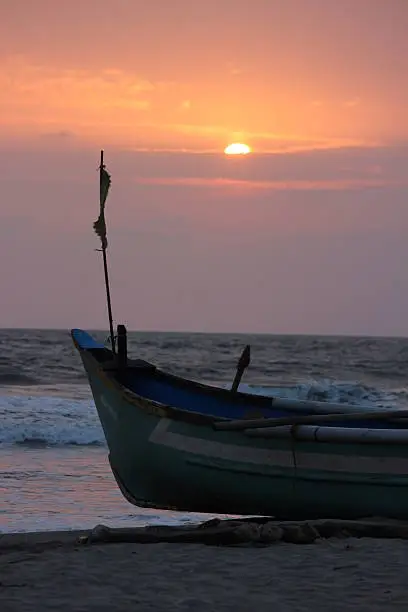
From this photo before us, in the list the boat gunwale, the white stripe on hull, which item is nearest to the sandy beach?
the white stripe on hull

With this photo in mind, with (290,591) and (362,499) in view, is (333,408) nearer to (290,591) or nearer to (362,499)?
(362,499)

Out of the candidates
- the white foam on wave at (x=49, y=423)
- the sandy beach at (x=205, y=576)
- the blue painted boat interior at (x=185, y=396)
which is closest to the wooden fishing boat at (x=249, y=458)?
the blue painted boat interior at (x=185, y=396)

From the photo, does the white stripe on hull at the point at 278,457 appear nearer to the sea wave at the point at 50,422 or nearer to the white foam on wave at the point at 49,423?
the sea wave at the point at 50,422

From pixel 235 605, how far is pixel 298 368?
1875 inches

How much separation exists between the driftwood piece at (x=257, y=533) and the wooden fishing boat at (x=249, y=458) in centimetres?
53

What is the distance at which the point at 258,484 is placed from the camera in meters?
9.61

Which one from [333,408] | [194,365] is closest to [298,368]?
[194,365]

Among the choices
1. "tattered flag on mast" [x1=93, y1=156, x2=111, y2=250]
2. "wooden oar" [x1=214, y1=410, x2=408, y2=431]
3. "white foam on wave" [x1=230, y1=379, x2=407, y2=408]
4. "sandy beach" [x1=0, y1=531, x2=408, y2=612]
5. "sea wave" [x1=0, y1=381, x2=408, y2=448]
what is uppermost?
"tattered flag on mast" [x1=93, y1=156, x2=111, y2=250]

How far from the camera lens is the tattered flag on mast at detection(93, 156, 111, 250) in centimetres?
1104

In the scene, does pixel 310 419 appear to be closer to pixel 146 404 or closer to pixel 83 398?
pixel 146 404

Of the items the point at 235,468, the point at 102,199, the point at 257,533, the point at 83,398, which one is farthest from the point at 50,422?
the point at 257,533

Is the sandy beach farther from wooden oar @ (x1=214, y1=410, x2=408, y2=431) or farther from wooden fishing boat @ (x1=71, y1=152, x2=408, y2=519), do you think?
wooden oar @ (x1=214, y1=410, x2=408, y2=431)

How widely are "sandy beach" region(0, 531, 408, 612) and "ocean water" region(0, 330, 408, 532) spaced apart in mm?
3202

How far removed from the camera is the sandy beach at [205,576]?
6027 millimetres
